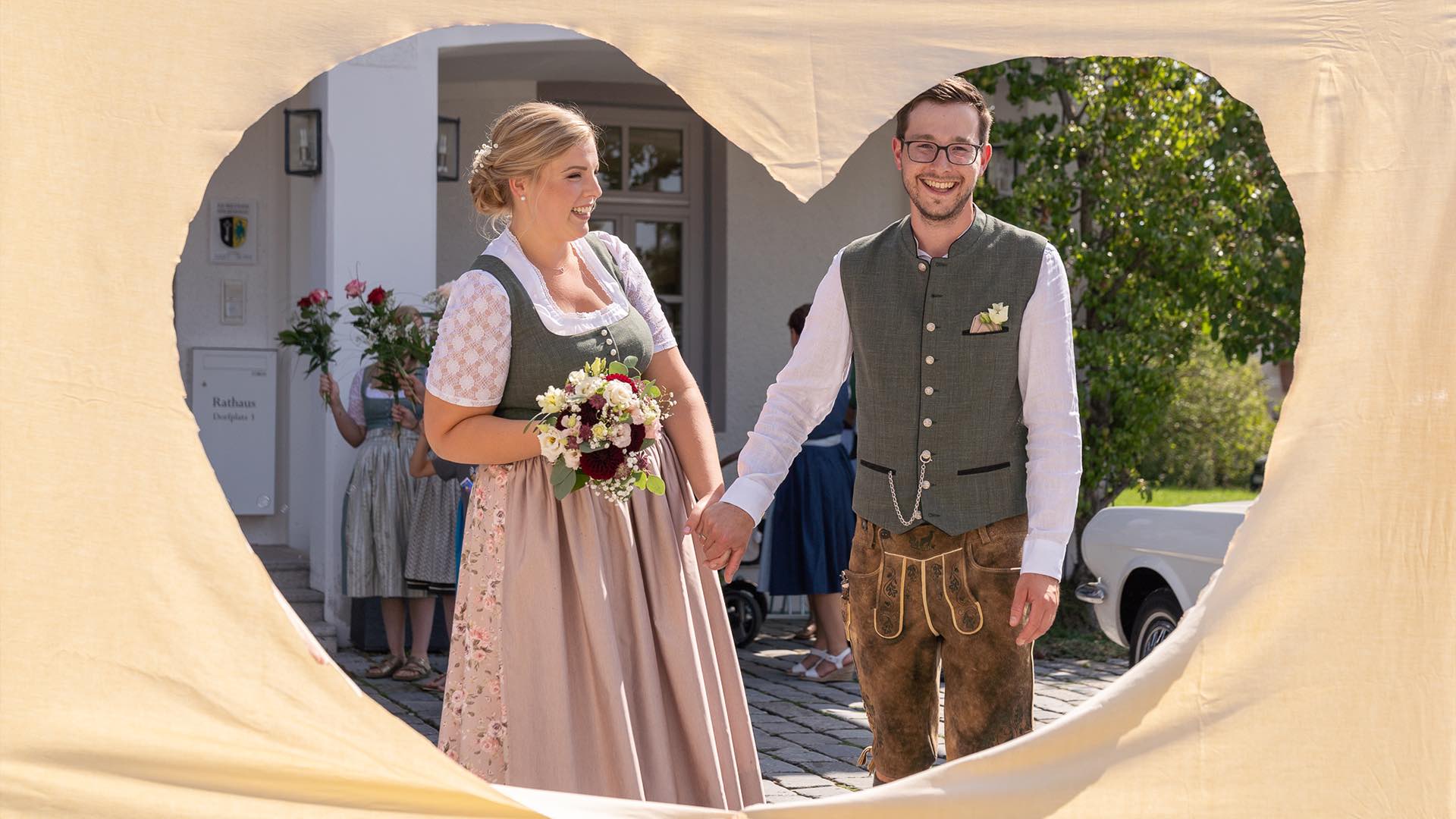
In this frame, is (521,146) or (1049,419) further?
(521,146)

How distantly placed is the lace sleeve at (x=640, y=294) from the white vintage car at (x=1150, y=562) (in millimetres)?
3097

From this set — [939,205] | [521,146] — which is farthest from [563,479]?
[939,205]

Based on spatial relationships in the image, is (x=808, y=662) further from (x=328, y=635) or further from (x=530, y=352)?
(x=530, y=352)

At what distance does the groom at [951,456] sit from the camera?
10.5 feet

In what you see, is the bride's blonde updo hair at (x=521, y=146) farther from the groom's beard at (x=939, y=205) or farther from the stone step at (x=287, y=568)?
the stone step at (x=287, y=568)

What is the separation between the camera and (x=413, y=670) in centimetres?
731

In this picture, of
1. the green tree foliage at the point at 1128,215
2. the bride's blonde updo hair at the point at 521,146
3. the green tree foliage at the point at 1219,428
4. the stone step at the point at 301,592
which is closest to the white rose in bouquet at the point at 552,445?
the bride's blonde updo hair at the point at 521,146

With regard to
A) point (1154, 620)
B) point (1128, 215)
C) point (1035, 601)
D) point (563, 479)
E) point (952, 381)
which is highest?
point (1128, 215)

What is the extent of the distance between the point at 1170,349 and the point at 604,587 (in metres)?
6.31

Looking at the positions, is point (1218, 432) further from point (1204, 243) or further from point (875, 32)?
point (875, 32)

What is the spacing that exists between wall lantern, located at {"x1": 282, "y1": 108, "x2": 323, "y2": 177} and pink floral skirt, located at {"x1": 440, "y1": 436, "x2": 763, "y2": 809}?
490 centimetres

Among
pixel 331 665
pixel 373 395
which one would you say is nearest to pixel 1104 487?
pixel 373 395

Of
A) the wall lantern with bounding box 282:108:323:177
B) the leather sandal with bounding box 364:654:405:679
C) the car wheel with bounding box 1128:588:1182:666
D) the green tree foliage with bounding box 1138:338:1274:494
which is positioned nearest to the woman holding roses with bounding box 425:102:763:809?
the car wheel with bounding box 1128:588:1182:666

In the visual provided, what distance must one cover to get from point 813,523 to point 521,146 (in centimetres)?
455
